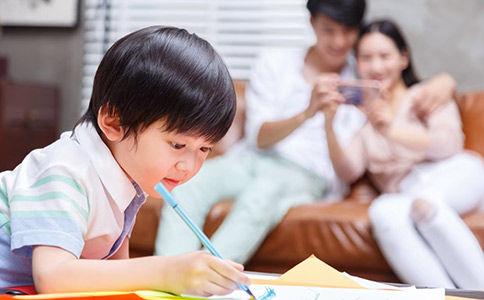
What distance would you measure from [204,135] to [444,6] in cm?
245

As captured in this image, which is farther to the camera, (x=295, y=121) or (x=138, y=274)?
(x=295, y=121)

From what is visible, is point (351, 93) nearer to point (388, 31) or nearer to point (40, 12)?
point (388, 31)

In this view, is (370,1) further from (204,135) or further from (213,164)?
(204,135)

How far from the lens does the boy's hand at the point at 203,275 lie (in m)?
0.54

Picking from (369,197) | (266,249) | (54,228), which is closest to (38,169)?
(54,228)

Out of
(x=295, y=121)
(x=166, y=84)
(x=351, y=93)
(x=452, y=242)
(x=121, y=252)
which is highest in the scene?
(x=166, y=84)

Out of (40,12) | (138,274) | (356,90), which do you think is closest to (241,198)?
(356,90)

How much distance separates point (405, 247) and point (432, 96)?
65 centimetres

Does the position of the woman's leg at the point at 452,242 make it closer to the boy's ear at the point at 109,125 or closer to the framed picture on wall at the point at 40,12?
the boy's ear at the point at 109,125

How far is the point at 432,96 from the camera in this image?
2252mm

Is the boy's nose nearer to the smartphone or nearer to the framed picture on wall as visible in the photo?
the smartphone

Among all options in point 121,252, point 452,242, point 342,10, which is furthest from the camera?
point 342,10

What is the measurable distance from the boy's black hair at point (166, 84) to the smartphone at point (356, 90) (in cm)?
153

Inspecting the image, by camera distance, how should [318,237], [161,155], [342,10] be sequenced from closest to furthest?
[161,155] < [318,237] < [342,10]
